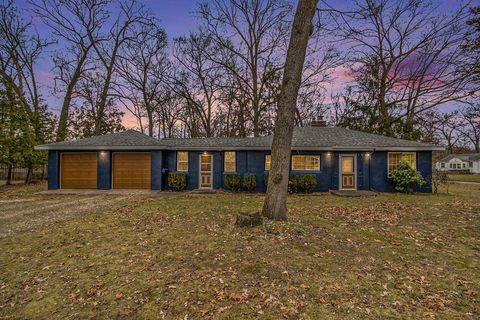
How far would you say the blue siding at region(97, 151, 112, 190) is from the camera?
13.9 m

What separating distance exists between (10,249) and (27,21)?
899 inches

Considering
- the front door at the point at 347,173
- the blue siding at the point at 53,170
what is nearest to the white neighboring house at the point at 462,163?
the front door at the point at 347,173

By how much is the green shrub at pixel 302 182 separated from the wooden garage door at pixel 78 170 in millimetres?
11666

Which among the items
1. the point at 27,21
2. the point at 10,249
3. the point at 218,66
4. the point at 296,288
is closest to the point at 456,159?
the point at 218,66

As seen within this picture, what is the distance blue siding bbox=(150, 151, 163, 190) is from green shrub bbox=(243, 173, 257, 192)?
499 centimetres

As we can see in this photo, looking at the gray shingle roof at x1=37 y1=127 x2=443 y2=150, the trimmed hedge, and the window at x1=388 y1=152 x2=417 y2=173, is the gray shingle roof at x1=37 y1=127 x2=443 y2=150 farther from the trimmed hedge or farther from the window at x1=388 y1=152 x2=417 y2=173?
the trimmed hedge

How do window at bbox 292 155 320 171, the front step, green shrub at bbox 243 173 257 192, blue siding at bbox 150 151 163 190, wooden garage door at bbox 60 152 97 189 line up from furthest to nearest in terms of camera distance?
wooden garage door at bbox 60 152 97 189, window at bbox 292 155 320 171, blue siding at bbox 150 151 163 190, green shrub at bbox 243 173 257 192, the front step

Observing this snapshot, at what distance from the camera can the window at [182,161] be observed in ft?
47.8

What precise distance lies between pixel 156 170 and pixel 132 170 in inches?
60.7

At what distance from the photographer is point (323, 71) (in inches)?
831

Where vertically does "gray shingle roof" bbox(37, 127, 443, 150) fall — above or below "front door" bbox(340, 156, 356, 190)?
above

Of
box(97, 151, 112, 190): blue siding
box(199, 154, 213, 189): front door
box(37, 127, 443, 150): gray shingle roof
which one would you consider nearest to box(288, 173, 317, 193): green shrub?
box(37, 127, 443, 150): gray shingle roof

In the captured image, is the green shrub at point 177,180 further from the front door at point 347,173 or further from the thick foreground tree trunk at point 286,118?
the front door at point 347,173

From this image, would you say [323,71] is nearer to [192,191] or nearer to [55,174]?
[192,191]
